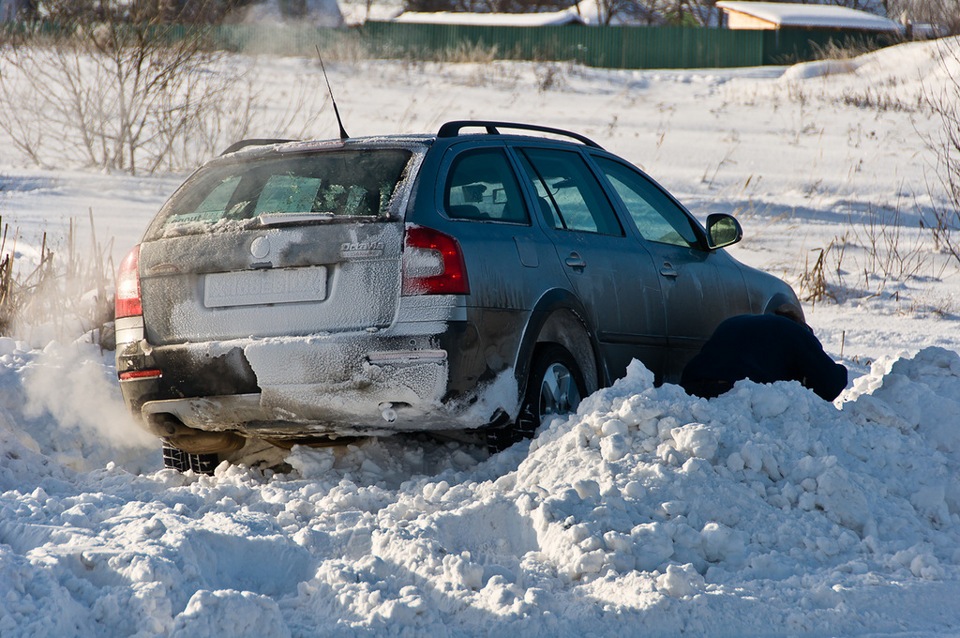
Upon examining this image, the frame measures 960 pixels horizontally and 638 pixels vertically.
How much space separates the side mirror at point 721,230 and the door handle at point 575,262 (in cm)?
137

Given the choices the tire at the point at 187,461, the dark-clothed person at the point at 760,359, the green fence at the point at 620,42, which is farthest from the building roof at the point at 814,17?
the tire at the point at 187,461

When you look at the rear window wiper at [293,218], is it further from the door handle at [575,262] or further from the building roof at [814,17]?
the building roof at [814,17]

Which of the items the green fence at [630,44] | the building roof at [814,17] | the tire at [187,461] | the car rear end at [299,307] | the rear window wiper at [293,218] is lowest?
the tire at [187,461]

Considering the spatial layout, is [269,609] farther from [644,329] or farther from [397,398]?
[644,329]

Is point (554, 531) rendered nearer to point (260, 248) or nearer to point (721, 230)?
point (260, 248)

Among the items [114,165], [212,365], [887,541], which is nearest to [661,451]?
[887,541]

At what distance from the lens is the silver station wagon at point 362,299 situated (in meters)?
5.06

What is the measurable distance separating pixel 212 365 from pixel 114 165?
13.8m

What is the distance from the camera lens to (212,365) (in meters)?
5.23

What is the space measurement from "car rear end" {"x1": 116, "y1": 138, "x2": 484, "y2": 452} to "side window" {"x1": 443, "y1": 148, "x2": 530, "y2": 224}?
215 mm

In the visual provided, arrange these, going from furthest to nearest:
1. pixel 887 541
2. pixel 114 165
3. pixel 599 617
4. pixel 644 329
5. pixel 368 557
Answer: pixel 114 165 < pixel 644 329 < pixel 887 541 < pixel 368 557 < pixel 599 617

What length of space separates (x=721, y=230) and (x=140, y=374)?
11.6ft

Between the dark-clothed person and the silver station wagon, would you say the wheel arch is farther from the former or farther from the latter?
the dark-clothed person

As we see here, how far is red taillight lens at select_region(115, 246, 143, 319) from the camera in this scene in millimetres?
5516
